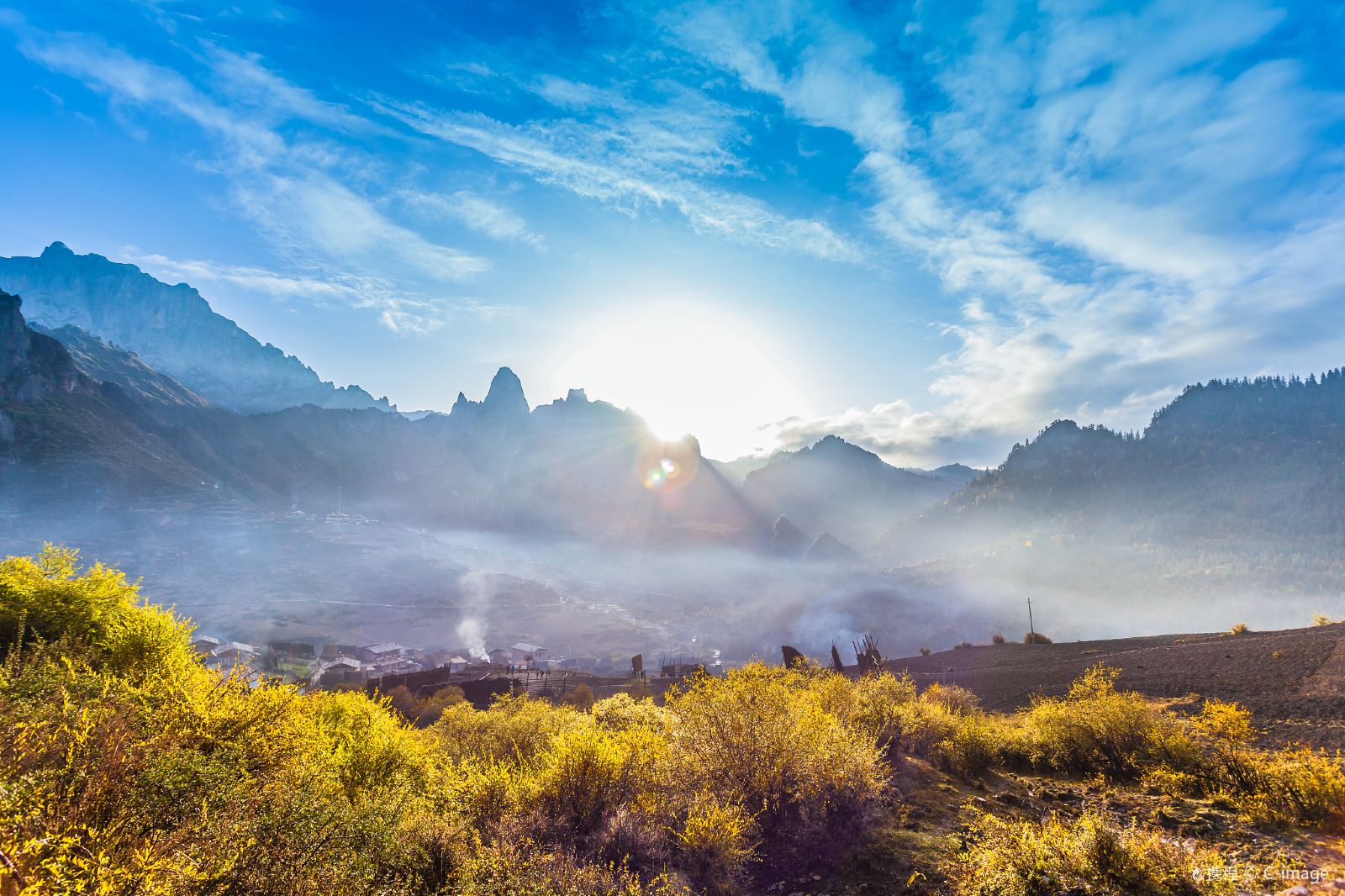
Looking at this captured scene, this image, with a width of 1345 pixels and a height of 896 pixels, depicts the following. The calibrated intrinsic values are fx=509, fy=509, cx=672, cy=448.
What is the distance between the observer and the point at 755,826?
9.95 m

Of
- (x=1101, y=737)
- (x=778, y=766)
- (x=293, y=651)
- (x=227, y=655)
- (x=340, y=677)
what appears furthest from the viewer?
(x=293, y=651)

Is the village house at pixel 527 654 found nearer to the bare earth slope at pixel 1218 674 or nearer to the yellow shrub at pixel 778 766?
the bare earth slope at pixel 1218 674

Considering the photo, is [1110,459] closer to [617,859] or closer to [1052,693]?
[1052,693]

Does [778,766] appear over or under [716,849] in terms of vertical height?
over

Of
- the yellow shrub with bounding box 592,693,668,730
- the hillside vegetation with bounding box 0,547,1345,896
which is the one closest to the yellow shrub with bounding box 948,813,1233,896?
the hillside vegetation with bounding box 0,547,1345,896

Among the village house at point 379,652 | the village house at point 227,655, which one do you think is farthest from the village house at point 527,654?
the village house at point 227,655

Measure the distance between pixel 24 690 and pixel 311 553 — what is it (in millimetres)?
200408

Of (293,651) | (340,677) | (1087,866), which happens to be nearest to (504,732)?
(1087,866)

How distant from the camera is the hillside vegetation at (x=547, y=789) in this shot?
19.9ft

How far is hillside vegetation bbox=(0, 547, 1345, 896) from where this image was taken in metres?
6.05

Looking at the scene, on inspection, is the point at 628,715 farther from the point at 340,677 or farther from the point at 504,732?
the point at 340,677

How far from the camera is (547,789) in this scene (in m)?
10.3

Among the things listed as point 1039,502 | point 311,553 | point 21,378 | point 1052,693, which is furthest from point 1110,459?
point 21,378

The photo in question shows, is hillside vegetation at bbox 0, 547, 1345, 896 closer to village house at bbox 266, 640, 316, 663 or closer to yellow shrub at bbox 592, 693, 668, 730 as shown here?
yellow shrub at bbox 592, 693, 668, 730
